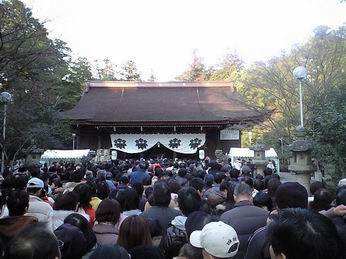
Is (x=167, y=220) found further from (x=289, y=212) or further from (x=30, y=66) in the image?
(x=30, y=66)

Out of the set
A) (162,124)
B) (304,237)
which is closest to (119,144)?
(162,124)

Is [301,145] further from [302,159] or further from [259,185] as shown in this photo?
[259,185]

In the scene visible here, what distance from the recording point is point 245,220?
11.1 ft

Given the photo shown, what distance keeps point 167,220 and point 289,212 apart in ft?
7.64

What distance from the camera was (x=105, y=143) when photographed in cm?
2367

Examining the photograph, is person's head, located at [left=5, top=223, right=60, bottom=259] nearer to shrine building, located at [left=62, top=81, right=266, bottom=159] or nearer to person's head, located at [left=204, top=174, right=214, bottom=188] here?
person's head, located at [left=204, top=174, right=214, bottom=188]

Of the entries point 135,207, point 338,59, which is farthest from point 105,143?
point 135,207

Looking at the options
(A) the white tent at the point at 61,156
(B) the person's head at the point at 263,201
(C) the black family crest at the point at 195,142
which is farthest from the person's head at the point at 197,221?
(C) the black family crest at the point at 195,142

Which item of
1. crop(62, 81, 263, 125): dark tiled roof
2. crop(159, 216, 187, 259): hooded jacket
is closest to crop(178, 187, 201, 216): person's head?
crop(159, 216, 187, 259): hooded jacket

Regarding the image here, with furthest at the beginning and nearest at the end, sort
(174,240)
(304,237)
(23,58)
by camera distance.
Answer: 1. (23,58)
2. (174,240)
3. (304,237)

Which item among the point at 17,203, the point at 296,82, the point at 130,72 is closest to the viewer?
the point at 17,203

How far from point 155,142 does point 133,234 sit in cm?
2025

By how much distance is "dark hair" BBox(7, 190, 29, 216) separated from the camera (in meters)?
3.52

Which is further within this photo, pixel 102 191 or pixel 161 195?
pixel 102 191
